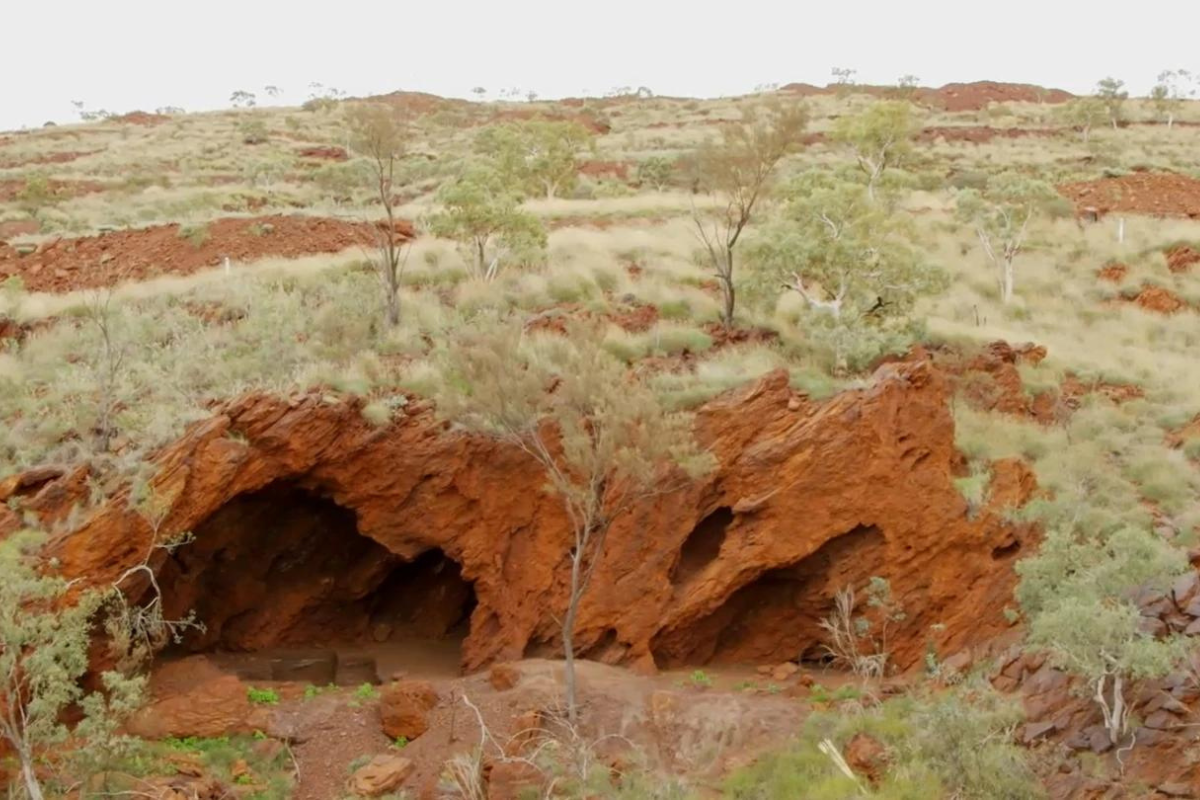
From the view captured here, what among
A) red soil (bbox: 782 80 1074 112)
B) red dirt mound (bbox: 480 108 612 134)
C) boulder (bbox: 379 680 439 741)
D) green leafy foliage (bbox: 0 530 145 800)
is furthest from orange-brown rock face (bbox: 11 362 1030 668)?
red soil (bbox: 782 80 1074 112)

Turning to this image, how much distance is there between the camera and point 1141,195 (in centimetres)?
2825

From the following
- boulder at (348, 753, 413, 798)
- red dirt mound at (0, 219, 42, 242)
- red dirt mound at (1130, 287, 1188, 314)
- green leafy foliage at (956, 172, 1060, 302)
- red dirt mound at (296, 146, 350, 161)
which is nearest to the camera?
boulder at (348, 753, 413, 798)

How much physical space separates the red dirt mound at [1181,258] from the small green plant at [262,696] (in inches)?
812


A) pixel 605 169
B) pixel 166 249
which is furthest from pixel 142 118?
pixel 166 249

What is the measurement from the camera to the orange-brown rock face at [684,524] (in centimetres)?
1227

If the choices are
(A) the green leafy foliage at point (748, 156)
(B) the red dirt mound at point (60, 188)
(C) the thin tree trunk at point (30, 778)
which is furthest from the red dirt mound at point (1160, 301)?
(B) the red dirt mound at point (60, 188)

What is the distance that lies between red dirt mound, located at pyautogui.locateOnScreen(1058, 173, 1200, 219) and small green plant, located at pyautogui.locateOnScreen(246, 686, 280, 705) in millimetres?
23554

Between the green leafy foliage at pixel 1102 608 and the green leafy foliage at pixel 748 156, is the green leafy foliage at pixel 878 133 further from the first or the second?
the green leafy foliage at pixel 1102 608

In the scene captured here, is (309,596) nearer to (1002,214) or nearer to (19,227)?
(1002,214)

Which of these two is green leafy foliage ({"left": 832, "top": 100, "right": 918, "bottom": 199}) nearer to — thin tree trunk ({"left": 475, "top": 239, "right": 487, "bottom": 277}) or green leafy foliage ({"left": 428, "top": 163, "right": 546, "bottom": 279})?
green leafy foliage ({"left": 428, "top": 163, "right": 546, "bottom": 279})

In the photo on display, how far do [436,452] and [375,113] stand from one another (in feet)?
21.8

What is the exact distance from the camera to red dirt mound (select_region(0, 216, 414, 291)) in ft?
62.2

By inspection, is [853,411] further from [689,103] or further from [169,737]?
[689,103]

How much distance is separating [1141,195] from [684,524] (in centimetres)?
2174
